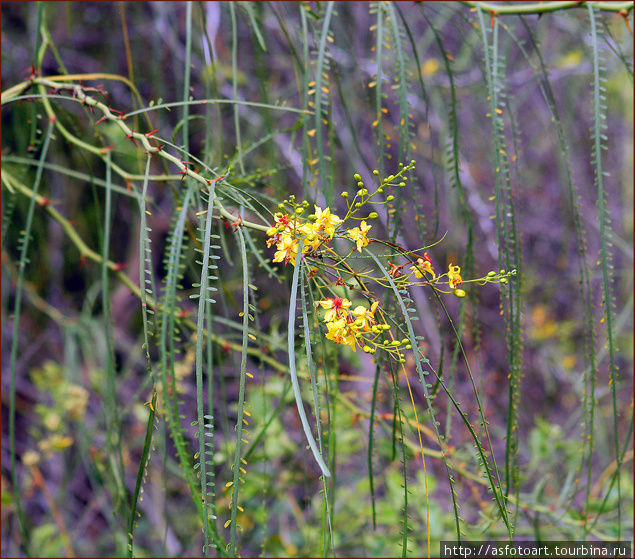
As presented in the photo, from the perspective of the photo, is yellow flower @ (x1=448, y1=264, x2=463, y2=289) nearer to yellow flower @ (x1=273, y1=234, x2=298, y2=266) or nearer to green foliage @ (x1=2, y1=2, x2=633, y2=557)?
green foliage @ (x1=2, y1=2, x2=633, y2=557)

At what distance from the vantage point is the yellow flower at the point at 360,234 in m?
0.35

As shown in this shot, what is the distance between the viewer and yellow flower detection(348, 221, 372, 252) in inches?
13.7

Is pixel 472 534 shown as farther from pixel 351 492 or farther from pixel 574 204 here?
pixel 574 204

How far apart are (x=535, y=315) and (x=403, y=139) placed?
1595 mm

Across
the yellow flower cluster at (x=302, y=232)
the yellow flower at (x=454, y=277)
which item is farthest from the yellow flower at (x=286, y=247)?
the yellow flower at (x=454, y=277)

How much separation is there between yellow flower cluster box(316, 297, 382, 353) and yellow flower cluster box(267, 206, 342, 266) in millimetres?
39

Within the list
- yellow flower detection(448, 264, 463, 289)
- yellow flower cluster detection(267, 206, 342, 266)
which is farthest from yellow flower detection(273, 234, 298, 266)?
yellow flower detection(448, 264, 463, 289)

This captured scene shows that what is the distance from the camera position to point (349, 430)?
1.17 metres

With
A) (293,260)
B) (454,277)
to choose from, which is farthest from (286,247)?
(454,277)

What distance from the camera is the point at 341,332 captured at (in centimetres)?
34

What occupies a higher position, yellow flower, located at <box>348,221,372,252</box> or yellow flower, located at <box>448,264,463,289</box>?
yellow flower, located at <box>348,221,372,252</box>

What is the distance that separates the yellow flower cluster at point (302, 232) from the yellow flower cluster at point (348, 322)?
0.04m

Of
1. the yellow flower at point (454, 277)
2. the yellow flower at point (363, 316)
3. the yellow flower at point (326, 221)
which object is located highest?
the yellow flower at point (326, 221)

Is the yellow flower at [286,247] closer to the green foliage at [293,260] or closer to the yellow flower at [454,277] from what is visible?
the green foliage at [293,260]
